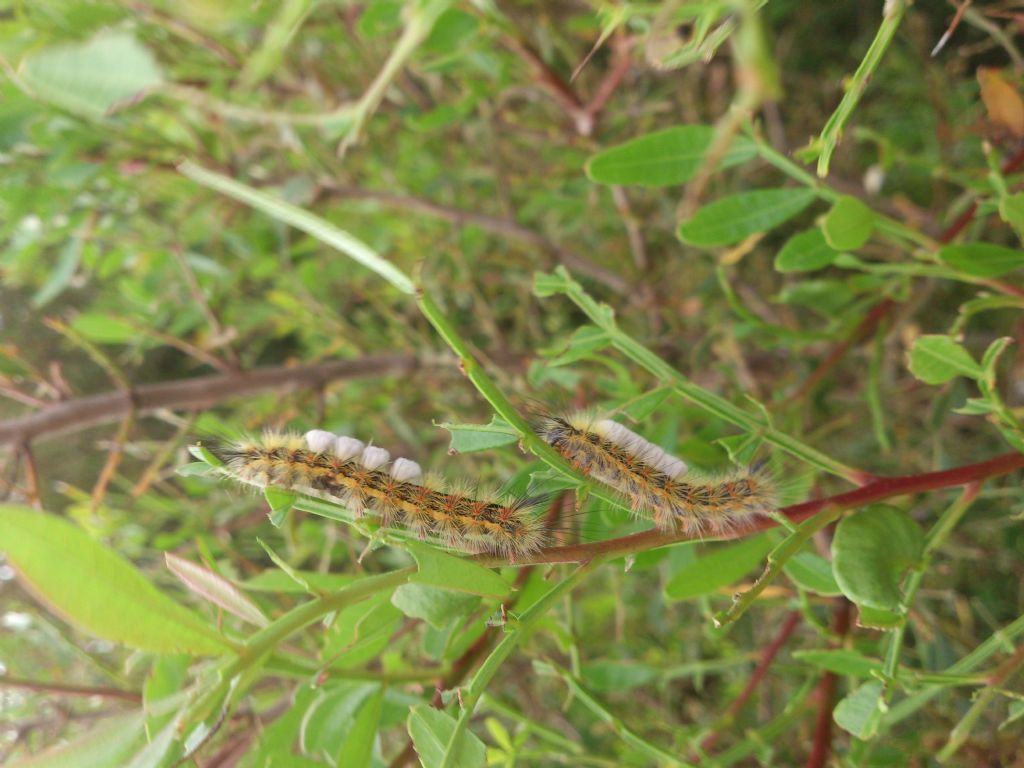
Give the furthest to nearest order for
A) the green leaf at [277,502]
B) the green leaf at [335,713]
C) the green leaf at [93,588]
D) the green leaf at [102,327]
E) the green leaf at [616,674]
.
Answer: the green leaf at [102,327]
the green leaf at [616,674]
the green leaf at [335,713]
the green leaf at [277,502]
the green leaf at [93,588]

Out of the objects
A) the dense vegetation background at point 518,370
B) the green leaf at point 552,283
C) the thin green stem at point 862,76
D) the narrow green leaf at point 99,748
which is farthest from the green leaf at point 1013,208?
the narrow green leaf at point 99,748

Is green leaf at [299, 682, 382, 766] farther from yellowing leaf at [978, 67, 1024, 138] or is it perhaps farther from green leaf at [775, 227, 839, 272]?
yellowing leaf at [978, 67, 1024, 138]

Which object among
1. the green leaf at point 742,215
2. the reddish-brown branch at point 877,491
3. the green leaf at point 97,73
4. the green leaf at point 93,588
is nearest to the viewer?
the green leaf at point 93,588

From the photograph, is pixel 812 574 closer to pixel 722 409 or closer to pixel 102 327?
pixel 722 409

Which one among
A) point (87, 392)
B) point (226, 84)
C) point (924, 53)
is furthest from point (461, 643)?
point (87, 392)

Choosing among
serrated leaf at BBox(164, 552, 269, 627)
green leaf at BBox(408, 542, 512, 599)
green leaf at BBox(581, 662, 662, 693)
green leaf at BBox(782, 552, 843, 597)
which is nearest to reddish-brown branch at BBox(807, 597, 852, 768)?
green leaf at BBox(782, 552, 843, 597)

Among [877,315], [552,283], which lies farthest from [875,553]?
[877,315]

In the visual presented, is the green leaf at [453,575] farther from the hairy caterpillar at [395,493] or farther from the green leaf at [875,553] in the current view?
the green leaf at [875,553]
